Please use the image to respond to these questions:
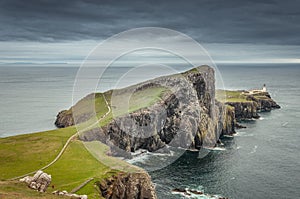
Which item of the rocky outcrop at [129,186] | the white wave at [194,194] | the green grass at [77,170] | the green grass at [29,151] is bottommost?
the white wave at [194,194]

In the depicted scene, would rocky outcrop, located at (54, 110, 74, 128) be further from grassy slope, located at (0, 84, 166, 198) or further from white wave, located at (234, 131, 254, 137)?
white wave, located at (234, 131, 254, 137)

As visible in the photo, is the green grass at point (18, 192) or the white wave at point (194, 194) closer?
the green grass at point (18, 192)

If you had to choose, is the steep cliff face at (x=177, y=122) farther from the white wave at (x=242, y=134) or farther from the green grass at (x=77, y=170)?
the green grass at (x=77, y=170)

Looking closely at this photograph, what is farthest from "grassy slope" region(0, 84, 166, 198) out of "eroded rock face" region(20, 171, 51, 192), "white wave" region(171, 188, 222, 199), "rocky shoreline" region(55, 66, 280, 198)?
"white wave" region(171, 188, 222, 199)

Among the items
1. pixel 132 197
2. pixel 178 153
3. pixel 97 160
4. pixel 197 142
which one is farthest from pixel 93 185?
pixel 197 142

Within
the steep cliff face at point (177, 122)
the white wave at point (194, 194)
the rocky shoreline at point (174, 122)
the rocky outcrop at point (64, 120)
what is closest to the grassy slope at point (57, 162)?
the steep cliff face at point (177, 122)

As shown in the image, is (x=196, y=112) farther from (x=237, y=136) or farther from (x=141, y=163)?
(x=141, y=163)
